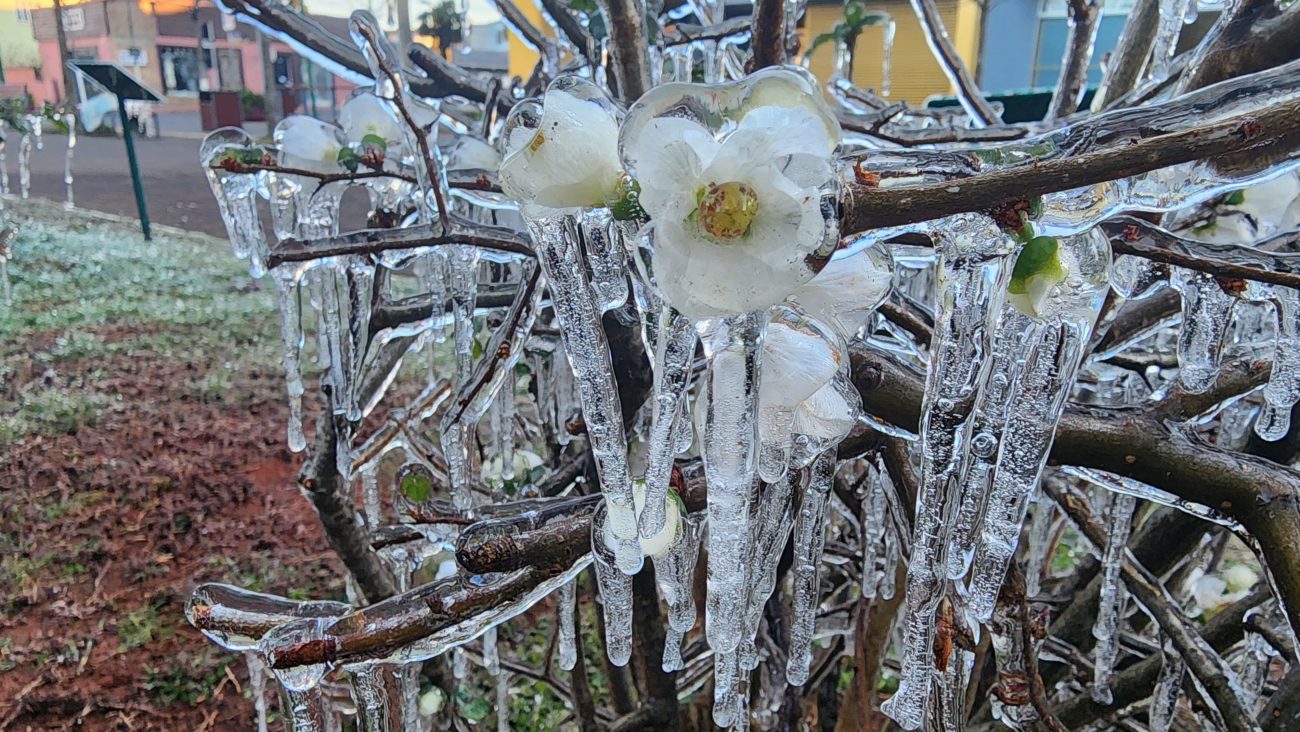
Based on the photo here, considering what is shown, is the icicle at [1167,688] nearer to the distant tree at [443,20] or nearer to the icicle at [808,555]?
the icicle at [808,555]

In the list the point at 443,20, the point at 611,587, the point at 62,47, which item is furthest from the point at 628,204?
the point at 62,47

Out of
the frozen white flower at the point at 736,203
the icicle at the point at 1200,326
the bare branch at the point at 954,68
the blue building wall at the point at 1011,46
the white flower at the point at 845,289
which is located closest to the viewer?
the frozen white flower at the point at 736,203

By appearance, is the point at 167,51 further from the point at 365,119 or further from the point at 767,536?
the point at 767,536

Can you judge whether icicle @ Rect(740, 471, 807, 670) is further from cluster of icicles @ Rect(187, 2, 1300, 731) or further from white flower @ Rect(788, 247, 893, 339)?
white flower @ Rect(788, 247, 893, 339)

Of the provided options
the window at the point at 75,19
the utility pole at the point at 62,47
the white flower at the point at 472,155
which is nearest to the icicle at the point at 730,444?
the white flower at the point at 472,155

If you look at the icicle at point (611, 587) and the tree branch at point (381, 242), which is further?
the tree branch at point (381, 242)

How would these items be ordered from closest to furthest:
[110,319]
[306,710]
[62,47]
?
1. [306,710]
2. [110,319]
3. [62,47]
